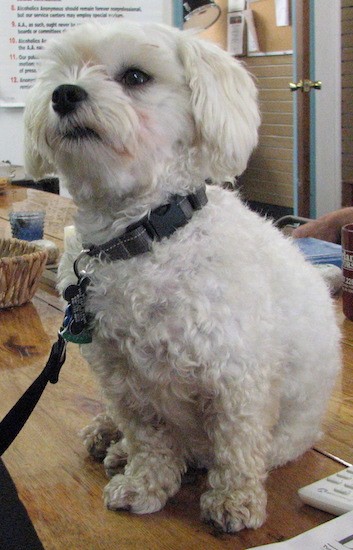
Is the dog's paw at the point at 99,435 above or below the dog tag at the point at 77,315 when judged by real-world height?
below

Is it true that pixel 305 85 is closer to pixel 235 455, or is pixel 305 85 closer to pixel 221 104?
pixel 221 104

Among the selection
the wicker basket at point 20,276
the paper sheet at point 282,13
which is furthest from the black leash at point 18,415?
the paper sheet at point 282,13

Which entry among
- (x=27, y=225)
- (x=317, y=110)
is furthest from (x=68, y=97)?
(x=317, y=110)

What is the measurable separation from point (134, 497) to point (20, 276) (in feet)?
2.57

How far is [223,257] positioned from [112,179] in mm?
161

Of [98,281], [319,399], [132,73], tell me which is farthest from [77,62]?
[319,399]

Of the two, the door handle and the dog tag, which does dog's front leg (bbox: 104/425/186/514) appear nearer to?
the dog tag

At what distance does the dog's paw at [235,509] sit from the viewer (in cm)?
76

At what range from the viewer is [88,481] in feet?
2.87

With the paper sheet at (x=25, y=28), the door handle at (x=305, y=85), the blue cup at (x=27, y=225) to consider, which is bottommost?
the blue cup at (x=27, y=225)

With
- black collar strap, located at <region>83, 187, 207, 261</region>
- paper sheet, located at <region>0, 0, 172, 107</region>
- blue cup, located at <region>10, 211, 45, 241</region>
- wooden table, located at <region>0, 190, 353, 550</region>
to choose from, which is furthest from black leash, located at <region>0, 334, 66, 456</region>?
paper sheet, located at <region>0, 0, 172, 107</region>

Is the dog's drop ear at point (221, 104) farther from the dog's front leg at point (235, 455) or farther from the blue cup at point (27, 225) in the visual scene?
the blue cup at point (27, 225)

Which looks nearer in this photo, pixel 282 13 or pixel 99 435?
pixel 99 435

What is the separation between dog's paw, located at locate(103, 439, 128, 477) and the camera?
3.03 feet
